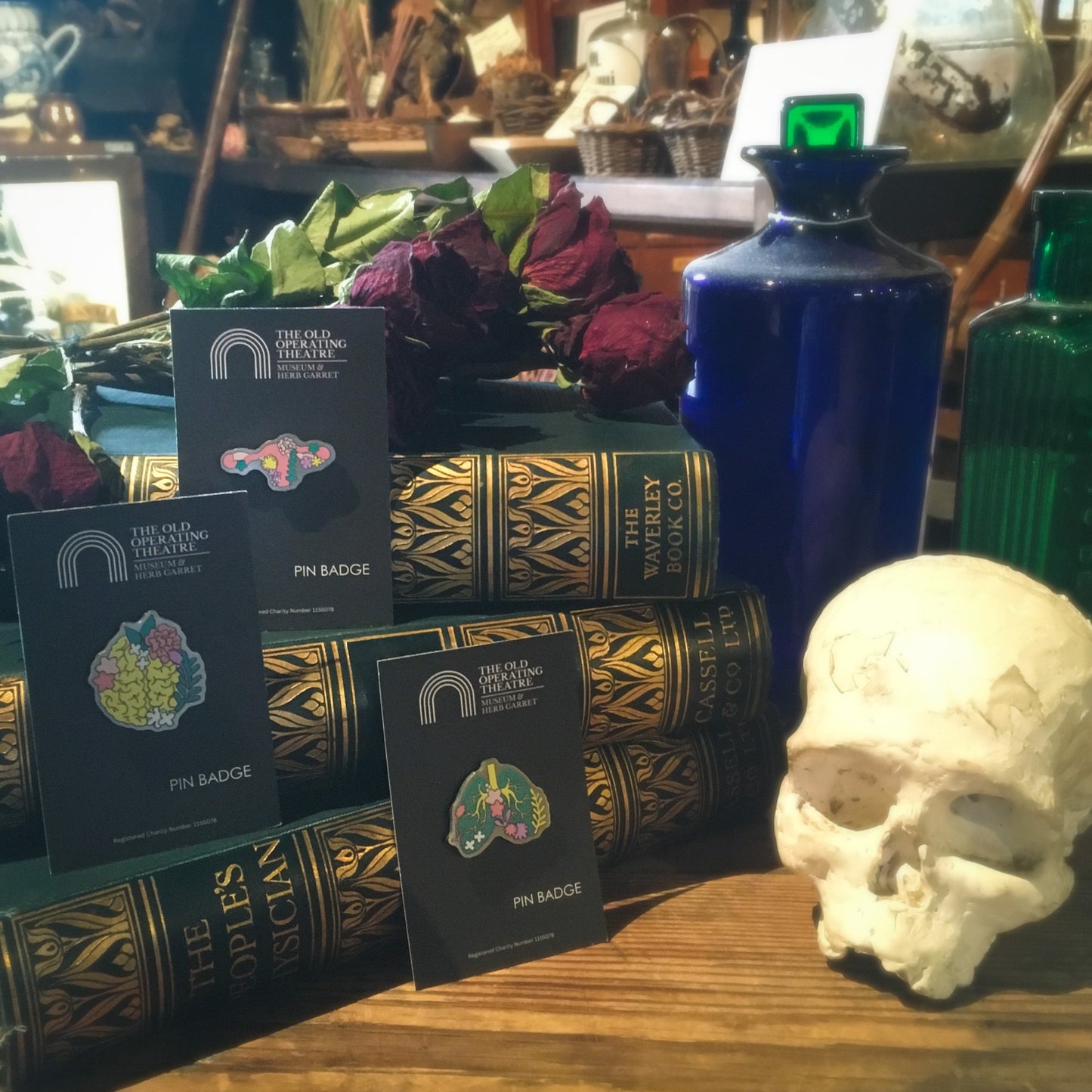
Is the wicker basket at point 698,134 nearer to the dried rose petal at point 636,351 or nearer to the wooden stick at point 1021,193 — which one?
the wooden stick at point 1021,193

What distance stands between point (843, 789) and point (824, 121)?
47cm

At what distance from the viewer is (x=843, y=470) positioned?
83 cm

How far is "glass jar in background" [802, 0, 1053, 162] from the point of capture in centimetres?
108

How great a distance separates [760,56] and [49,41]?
4.95ft

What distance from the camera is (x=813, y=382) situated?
2.67 feet

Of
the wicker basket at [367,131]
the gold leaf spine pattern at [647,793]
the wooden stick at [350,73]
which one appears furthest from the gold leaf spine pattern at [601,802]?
the wooden stick at [350,73]

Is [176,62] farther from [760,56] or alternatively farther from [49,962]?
[49,962]

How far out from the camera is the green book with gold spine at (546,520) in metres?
0.69

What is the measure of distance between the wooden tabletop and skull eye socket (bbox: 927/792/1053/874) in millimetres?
99

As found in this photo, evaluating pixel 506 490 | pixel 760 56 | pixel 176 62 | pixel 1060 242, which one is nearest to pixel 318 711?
pixel 506 490

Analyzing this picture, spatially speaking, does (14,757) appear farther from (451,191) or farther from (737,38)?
(737,38)

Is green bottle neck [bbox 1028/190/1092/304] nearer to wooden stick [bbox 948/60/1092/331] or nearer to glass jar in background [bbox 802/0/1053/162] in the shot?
wooden stick [bbox 948/60/1092/331]

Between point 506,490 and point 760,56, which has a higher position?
point 760,56

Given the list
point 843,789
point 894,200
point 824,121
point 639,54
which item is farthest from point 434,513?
point 639,54
